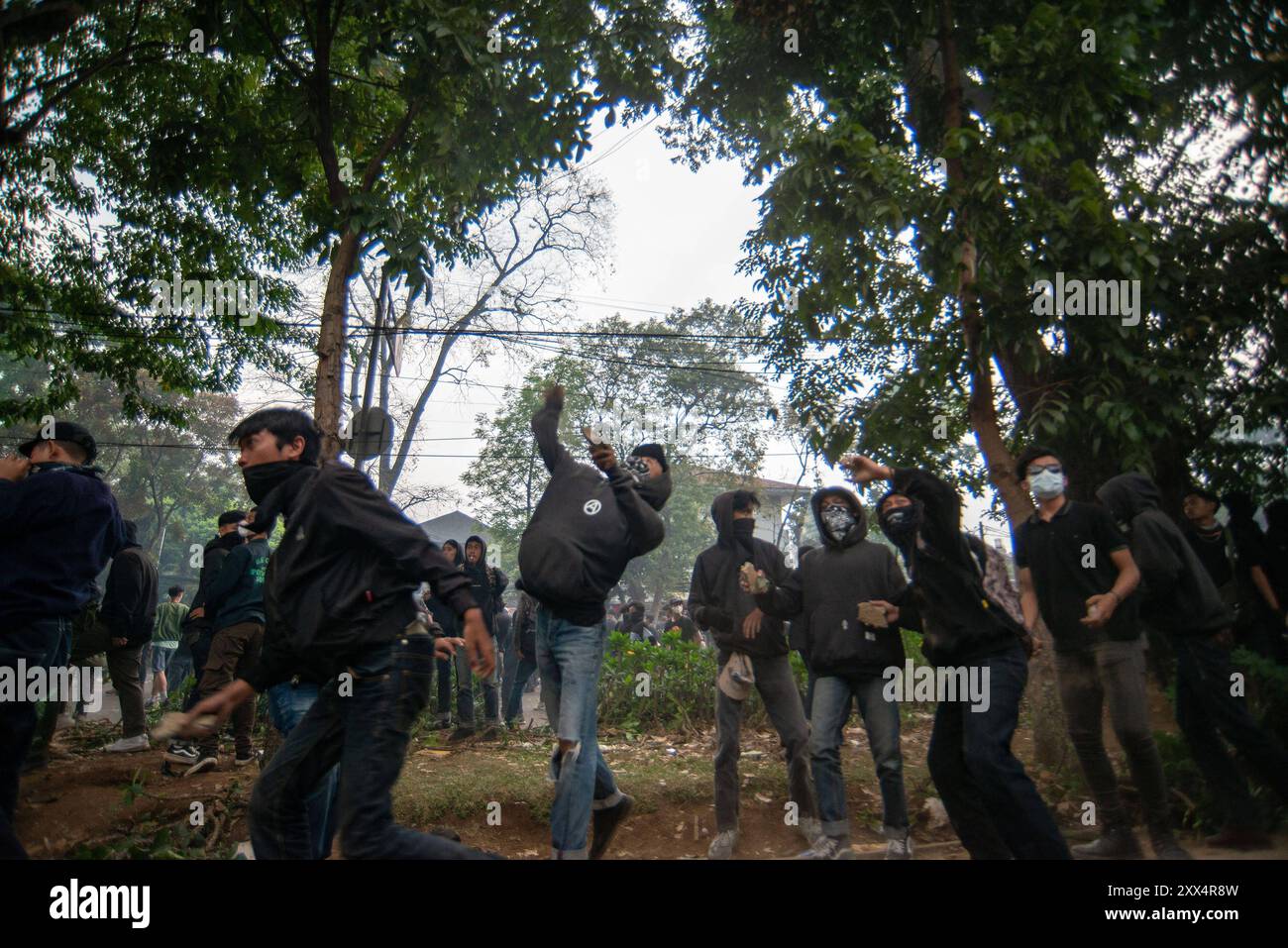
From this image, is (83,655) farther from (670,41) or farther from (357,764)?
(670,41)

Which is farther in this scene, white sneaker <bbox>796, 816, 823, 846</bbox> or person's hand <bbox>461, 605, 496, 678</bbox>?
white sneaker <bbox>796, 816, 823, 846</bbox>

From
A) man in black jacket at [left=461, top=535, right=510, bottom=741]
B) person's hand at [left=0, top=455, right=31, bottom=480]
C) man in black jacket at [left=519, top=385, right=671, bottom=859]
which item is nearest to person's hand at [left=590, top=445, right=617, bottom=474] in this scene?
man in black jacket at [left=519, top=385, right=671, bottom=859]

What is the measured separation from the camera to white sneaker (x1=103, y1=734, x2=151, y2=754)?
295 inches

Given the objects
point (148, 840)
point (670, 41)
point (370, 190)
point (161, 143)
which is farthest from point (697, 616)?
point (161, 143)

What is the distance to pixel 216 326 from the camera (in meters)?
9.73

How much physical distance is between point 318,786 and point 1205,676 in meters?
4.62

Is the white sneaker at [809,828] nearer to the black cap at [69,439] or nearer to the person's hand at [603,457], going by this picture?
the person's hand at [603,457]

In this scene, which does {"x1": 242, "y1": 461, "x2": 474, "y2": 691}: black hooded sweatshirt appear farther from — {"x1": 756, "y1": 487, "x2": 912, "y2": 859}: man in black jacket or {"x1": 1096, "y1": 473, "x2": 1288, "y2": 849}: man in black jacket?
{"x1": 1096, "y1": 473, "x2": 1288, "y2": 849}: man in black jacket

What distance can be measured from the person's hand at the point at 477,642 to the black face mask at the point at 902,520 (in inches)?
83.9

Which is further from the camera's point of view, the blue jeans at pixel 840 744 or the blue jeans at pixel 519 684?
the blue jeans at pixel 519 684

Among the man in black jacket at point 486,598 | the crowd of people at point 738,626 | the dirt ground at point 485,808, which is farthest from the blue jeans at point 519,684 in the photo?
the crowd of people at point 738,626

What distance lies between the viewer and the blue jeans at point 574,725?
3891mm

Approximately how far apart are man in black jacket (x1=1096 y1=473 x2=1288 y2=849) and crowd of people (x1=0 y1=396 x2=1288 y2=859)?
1 cm
